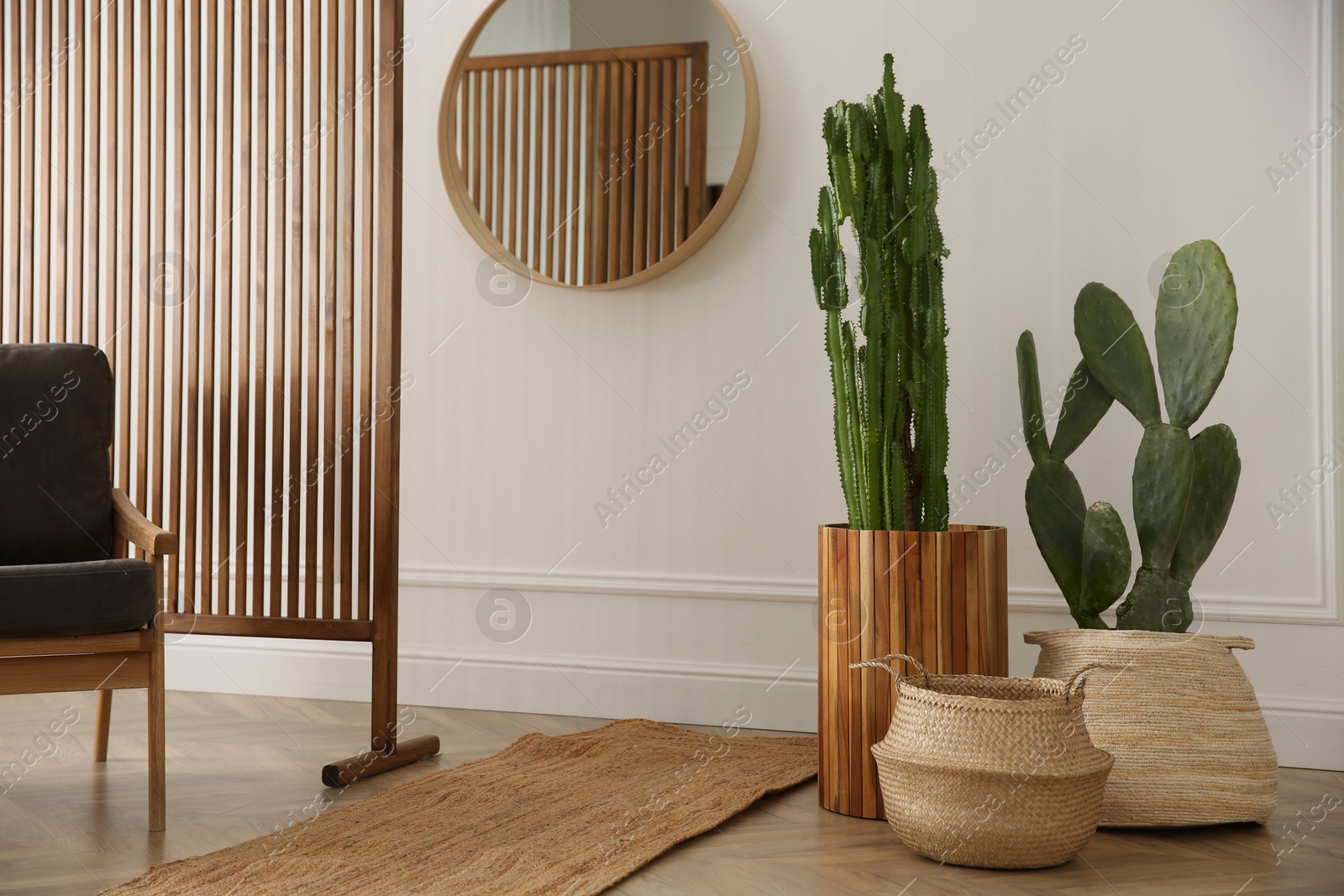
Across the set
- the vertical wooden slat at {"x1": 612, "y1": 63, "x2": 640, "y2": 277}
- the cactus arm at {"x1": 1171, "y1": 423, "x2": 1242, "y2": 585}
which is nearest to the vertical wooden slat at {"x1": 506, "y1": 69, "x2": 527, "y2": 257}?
the vertical wooden slat at {"x1": 612, "y1": 63, "x2": 640, "y2": 277}

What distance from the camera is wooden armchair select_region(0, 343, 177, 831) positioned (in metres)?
1.91

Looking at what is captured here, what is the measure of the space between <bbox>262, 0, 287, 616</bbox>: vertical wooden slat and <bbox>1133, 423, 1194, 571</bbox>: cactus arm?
5.90 feet

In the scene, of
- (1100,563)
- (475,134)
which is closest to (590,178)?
(475,134)

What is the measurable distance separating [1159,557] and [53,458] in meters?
2.23

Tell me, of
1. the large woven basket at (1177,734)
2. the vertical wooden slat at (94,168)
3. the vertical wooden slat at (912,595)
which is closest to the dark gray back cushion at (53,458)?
the vertical wooden slat at (94,168)

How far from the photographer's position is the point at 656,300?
285cm

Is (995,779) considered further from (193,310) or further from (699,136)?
(193,310)

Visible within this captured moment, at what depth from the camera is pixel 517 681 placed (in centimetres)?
291

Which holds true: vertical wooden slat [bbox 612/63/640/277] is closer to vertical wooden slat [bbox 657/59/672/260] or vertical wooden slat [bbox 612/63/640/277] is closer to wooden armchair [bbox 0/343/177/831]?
vertical wooden slat [bbox 657/59/672/260]

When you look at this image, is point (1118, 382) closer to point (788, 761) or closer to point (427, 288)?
point (788, 761)

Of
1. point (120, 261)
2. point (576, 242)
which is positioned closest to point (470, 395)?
point (576, 242)

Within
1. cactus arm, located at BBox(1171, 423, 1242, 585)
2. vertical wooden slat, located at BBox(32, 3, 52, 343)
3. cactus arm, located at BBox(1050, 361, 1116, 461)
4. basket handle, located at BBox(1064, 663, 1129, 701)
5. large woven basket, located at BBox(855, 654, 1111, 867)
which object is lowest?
large woven basket, located at BBox(855, 654, 1111, 867)

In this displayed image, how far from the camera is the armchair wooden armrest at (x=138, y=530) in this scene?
2.08m

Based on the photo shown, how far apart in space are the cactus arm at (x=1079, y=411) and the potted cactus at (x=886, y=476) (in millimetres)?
234
